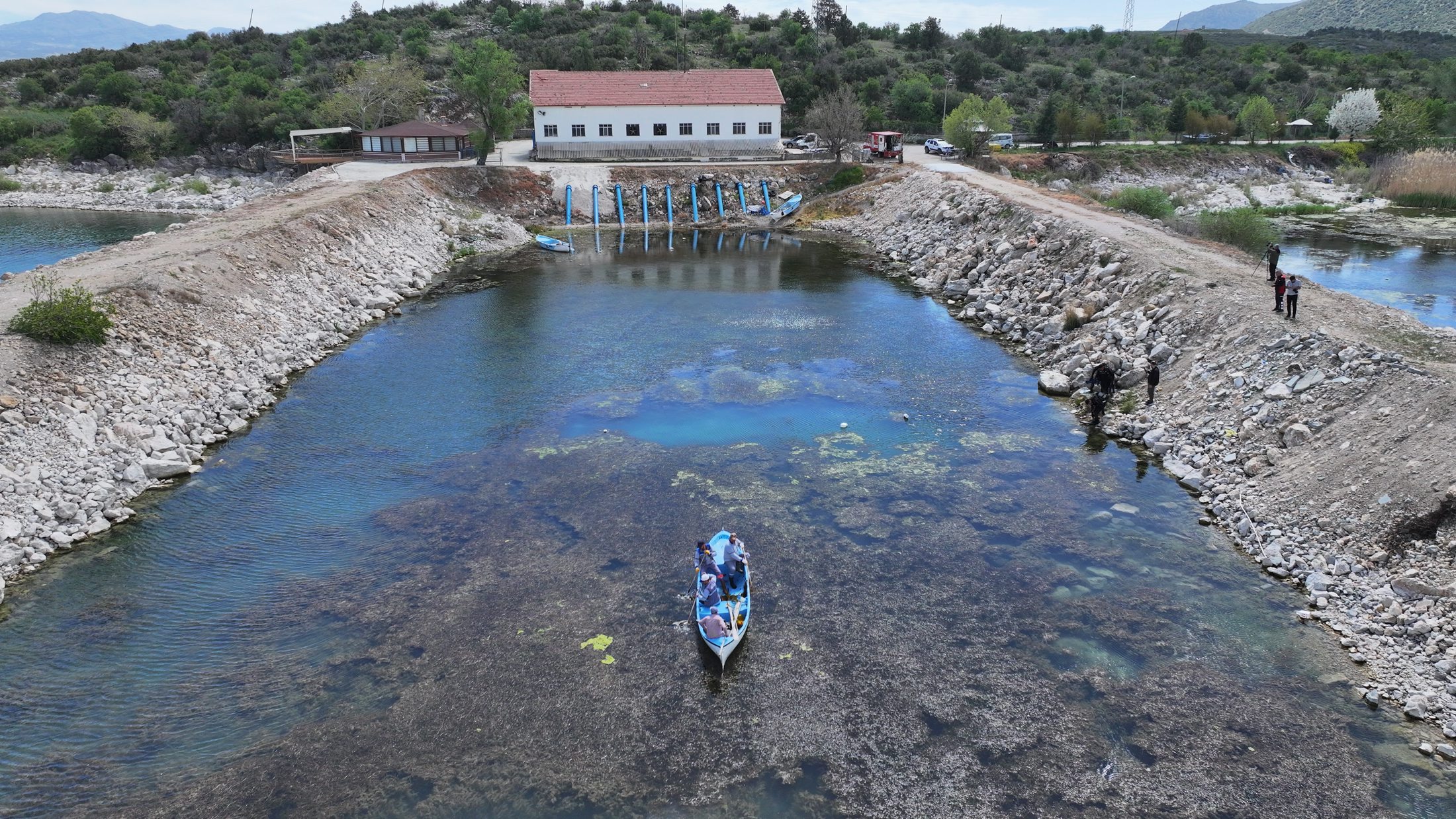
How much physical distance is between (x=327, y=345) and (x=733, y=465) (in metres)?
18.7

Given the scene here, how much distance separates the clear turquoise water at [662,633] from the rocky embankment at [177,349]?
108cm

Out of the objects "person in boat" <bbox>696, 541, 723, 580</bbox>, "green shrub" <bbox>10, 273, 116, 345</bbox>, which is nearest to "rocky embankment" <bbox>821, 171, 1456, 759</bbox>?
"person in boat" <bbox>696, 541, 723, 580</bbox>

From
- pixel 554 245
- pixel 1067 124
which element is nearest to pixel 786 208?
pixel 554 245

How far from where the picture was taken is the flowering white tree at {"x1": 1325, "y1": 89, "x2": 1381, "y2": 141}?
80.5 m

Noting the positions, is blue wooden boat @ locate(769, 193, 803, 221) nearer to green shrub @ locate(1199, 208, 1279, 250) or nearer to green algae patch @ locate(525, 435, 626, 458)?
green shrub @ locate(1199, 208, 1279, 250)

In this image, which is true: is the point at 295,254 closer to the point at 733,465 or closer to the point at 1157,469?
the point at 733,465

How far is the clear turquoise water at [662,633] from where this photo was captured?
1330cm

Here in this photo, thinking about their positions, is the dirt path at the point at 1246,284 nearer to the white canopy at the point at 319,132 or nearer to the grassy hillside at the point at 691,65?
the grassy hillside at the point at 691,65

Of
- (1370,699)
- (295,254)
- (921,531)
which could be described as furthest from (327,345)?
(1370,699)

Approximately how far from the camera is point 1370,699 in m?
14.6

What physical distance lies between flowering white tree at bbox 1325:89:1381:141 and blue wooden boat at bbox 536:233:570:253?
73920 millimetres

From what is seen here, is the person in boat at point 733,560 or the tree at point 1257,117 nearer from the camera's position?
the person in boat at point 733,560

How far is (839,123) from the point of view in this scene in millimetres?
64438

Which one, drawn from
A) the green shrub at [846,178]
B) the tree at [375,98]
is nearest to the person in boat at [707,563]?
the green shrub at [846,178]
